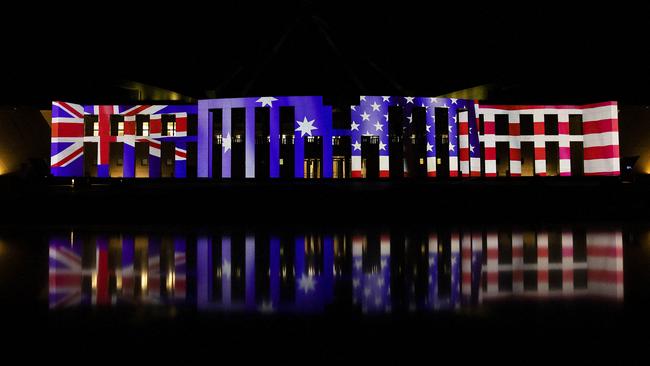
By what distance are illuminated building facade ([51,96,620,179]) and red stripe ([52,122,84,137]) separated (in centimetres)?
4

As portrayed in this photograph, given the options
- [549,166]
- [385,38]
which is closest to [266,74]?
[385,38]

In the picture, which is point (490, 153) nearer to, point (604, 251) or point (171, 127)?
point (604, 251)

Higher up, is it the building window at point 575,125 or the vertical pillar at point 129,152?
the building window at point 575,125

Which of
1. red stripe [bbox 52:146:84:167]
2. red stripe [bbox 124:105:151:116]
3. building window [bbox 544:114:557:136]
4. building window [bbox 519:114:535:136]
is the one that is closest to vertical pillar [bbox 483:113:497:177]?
building window [bbox 519:114:535:136]

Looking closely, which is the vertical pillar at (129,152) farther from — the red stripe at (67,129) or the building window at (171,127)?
the building window at (171,127)

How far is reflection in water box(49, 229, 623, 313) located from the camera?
5023mm

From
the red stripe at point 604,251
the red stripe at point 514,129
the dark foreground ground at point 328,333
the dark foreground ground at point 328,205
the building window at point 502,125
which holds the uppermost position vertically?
the building window at point 502,125

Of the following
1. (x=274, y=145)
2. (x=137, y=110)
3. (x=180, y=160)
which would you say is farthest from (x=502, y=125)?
(x=137, y=110)

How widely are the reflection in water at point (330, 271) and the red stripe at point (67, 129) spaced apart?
34.2 feet

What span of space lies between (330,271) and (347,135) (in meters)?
11.7

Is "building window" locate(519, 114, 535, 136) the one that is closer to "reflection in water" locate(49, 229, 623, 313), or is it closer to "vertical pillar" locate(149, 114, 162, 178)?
"reflection in water" locate(49, 229, 623, 313)

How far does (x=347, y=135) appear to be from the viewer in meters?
17.9

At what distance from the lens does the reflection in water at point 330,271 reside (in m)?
5.02

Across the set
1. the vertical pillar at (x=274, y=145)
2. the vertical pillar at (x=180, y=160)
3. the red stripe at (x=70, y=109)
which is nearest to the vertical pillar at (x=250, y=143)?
the vertical pillar at (x=274, y=145)
